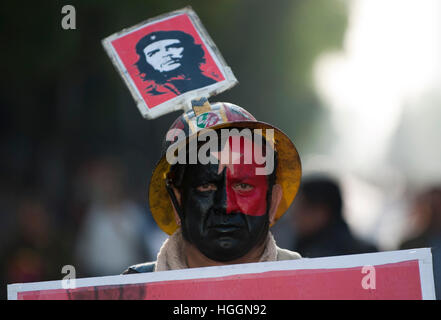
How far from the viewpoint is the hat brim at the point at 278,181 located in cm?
289

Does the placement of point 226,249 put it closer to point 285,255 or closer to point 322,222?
point 285,255

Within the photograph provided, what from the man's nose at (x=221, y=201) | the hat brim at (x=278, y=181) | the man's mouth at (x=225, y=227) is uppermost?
the hat brim at (x=278, y=181)

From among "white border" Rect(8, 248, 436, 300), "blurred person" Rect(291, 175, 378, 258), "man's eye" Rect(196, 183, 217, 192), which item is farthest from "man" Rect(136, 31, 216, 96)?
"blurred person" Rect(291, 175, 378, 258)

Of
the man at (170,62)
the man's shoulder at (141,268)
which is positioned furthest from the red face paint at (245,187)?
the man's shoulder at (141,268)

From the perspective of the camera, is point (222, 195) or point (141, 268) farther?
point (141, 268)

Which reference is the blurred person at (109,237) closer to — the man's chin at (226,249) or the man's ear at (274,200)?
the man's ear at (274,200)

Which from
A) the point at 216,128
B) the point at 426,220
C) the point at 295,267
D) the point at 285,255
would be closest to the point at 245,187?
the point at 216,128

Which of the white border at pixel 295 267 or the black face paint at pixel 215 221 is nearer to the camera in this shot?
the white border at pixel 295 267

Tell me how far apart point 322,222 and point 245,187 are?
6.38ft

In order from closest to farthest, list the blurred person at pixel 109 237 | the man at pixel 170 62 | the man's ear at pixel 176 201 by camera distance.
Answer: the man's ear at pixel 176 201 < the man at pixel 170 62 < the blurred person at pixel 109 237

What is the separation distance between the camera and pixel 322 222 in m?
4.56

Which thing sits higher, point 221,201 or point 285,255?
point 221,201

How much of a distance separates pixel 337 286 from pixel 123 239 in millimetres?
4535
